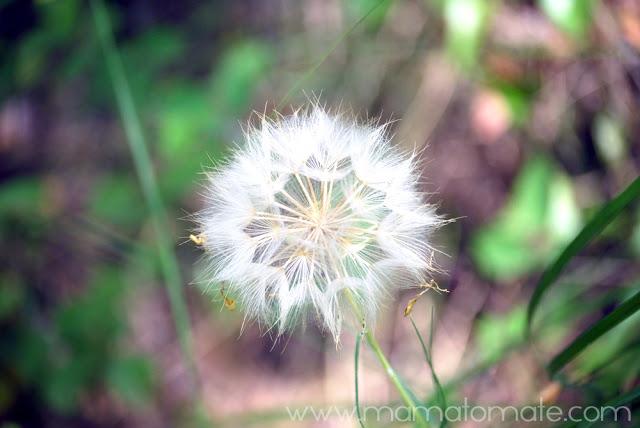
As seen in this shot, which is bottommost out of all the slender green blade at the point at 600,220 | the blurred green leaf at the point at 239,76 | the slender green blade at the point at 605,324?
the slender green blade at the point at 605,324

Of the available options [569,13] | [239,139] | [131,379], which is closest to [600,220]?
[569,13]

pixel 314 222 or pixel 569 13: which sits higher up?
pixel 569 13

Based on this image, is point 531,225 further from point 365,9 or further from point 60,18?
point 60,18

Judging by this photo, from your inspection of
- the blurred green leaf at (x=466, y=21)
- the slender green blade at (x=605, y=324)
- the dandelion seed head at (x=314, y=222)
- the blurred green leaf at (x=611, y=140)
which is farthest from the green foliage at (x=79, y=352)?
the blurred green leaf at (x=611, y=140)

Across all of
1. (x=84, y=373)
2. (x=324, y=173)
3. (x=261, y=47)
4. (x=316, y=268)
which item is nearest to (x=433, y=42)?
(x=261, y=47)

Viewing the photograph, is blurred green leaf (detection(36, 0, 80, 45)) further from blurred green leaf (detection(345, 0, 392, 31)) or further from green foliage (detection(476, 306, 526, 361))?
green foliage (detection(476, 306, 526, 361))

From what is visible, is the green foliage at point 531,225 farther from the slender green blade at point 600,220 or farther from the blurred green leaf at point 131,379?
the blurred green leaf at point 131,379
